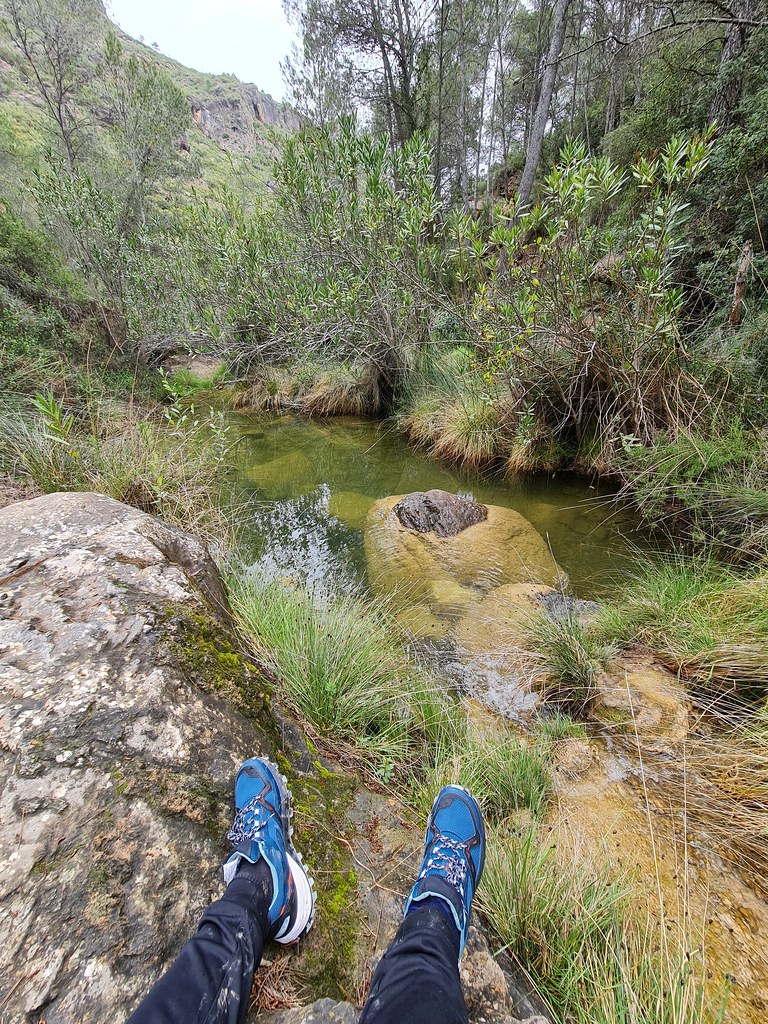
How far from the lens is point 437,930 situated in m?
1.15

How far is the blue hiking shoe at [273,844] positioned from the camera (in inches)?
45.7

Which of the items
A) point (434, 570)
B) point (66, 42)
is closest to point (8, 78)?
point (66, 42)

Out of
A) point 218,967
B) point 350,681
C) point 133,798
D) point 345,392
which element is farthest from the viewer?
point 345,392

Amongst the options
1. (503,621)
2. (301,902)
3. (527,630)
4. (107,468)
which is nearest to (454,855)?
(301,902)

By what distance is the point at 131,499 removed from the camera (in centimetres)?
335

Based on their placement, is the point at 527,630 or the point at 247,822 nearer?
the point at 247,822

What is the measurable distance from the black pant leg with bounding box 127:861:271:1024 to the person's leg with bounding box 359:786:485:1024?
0.98 ft

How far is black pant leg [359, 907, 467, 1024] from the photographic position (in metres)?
0.97

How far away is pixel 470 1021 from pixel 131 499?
3515mm

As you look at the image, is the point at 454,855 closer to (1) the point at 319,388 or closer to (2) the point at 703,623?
(2) the point at 703,623

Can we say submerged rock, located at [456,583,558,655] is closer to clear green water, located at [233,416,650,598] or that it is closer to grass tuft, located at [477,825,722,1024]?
clear green water, located at [233,416,650,598]

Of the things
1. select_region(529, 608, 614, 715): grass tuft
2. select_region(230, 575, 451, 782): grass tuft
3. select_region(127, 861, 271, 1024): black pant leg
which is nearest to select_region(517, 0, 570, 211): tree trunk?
select_region(529, 608, 614, 715): grass tuft

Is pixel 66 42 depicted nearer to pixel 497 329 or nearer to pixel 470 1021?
pixel 497 329

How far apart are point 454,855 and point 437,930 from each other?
24 centimetres
